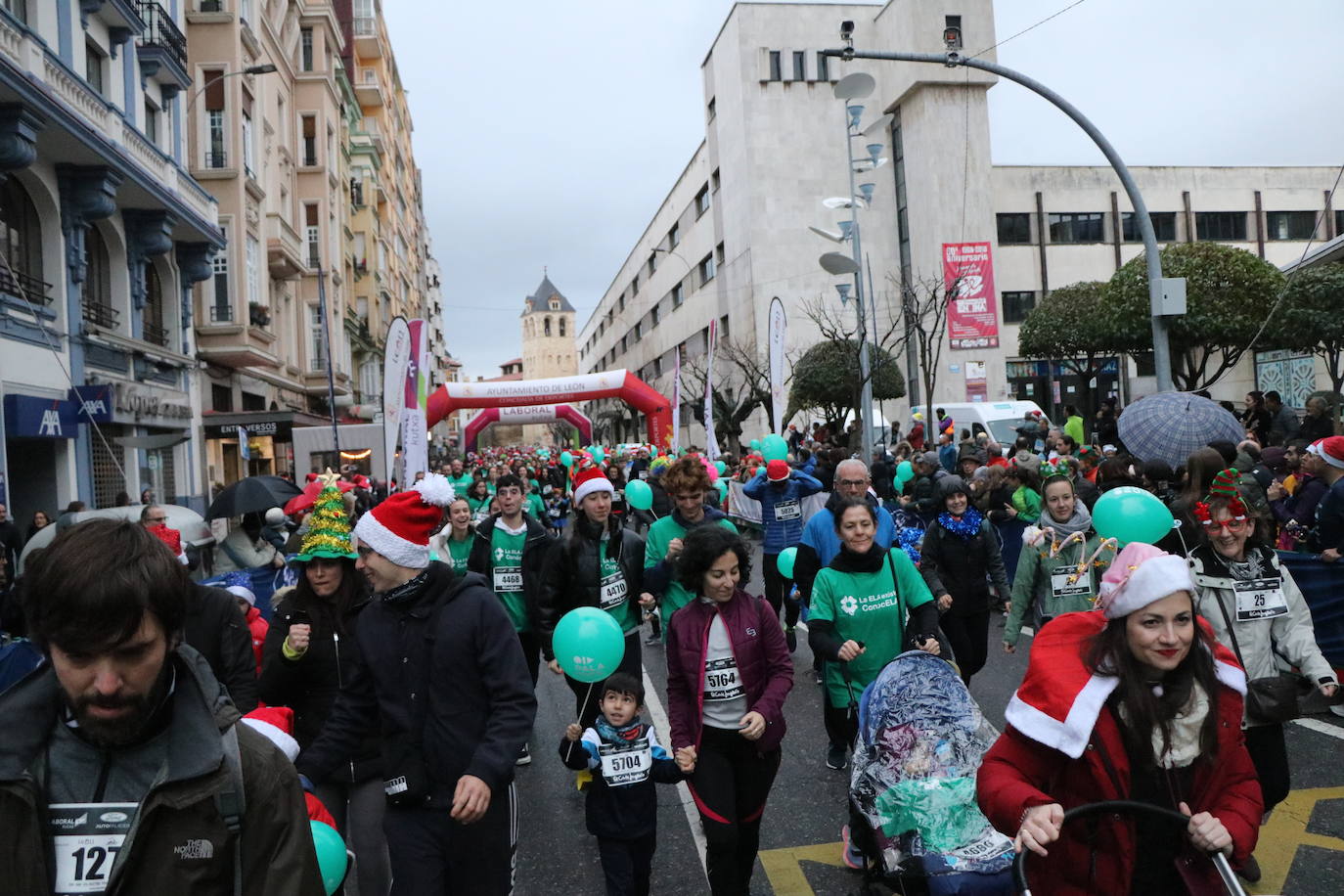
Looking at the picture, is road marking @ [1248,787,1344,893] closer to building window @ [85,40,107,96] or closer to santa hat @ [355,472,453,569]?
santa hat @ [355,472,453,569]

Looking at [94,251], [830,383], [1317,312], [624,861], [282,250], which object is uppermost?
[282,250]

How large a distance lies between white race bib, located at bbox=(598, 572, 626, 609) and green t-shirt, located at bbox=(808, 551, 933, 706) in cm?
156

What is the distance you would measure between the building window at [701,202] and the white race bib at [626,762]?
50.4 m

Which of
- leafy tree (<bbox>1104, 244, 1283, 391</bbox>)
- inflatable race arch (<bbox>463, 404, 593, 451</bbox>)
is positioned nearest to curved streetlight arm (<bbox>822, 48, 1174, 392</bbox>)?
leafy tree (<bbox>1104, 244, 1283, 391</bbox>)

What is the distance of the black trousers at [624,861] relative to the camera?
161 inches

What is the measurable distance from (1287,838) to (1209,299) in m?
26.1

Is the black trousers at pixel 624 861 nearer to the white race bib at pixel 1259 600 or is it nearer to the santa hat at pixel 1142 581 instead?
the santa hat at pixel 1142 581

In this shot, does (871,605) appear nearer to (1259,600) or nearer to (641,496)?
(1259,600)

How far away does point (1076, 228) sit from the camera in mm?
44344

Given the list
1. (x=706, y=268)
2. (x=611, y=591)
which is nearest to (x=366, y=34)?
(x=706, y=268)

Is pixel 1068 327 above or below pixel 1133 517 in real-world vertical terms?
above

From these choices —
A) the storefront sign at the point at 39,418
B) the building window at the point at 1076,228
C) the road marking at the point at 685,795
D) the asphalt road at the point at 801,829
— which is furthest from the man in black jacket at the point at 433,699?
the building window at the point at 1076,228

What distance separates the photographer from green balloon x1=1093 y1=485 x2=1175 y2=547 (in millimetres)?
5012

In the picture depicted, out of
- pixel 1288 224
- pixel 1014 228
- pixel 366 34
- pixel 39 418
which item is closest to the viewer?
pixel 39 418
